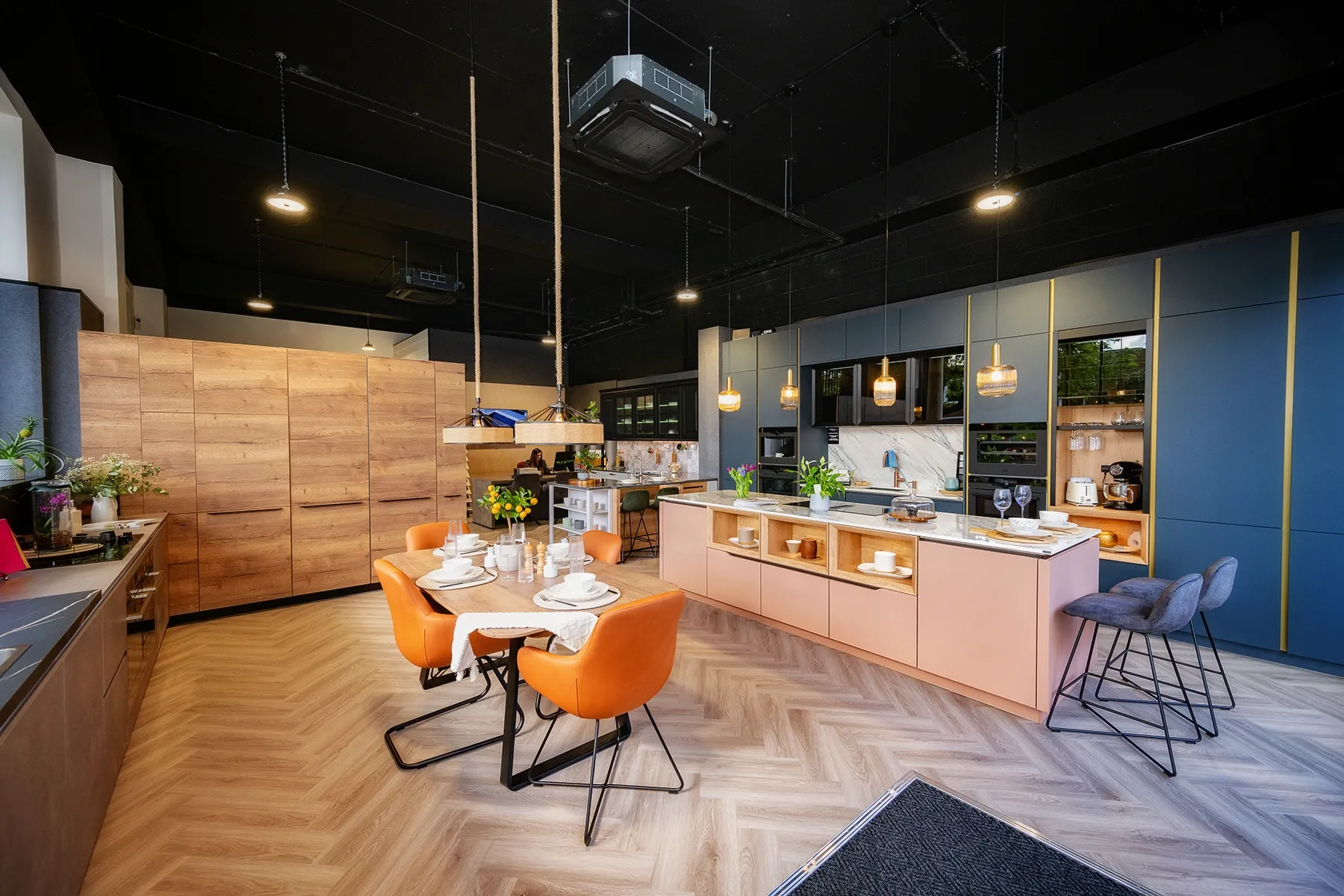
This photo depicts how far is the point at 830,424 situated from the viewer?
6.30 m

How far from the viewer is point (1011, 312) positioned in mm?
4531

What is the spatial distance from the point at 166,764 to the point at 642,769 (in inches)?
88.4

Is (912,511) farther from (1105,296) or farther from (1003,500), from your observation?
(1105,296)

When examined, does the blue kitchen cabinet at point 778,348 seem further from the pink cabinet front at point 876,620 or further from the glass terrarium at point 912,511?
the pink cabinet front at point 876,620

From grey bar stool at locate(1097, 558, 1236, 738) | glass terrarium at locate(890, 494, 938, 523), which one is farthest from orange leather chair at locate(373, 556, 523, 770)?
grey bar stool at locate(1097, 558, 1236, 738)

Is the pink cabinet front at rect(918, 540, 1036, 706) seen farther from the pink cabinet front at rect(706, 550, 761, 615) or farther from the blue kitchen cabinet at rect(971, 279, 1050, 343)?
the blue kitchen cabinet at rect(971, 279, 1050, 343)

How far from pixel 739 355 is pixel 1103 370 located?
385 centimetres

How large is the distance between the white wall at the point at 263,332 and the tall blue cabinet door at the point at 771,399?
6713 millimetres

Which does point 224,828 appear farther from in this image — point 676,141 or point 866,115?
point 866,115

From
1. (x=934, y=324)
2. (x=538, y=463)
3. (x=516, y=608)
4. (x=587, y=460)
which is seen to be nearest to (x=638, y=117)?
(x=516, y=608)

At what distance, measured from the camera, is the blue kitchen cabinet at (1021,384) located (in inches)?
172

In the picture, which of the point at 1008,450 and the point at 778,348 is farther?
the point at 778,348

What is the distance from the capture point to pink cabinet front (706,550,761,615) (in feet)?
13.7

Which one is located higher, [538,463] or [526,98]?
[526,98]
